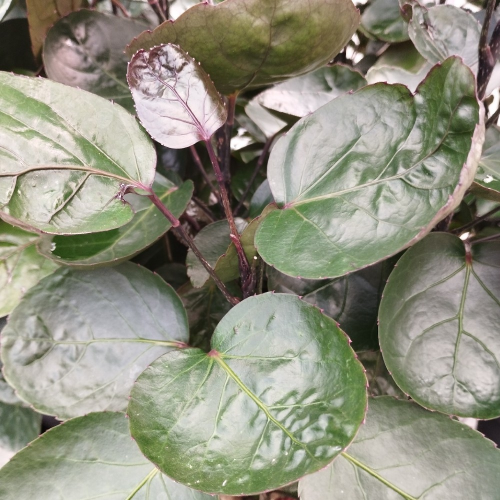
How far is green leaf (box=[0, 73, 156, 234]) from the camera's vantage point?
37cm

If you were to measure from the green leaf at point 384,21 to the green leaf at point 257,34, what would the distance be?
0.80ft

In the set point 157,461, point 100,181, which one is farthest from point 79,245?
point 157,461

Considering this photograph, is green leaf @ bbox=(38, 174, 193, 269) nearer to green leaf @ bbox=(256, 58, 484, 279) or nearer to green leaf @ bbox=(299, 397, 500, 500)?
green leaf @ bbox=(256, 58, 484, 279)

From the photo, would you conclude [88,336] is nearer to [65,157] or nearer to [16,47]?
[65,157]

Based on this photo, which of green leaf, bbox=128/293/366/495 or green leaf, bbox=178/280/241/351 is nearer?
green leaf, bbox=128/293/366/495

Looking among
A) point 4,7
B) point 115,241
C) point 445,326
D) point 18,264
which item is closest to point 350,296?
point 445,326

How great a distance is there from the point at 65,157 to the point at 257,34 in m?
0.20

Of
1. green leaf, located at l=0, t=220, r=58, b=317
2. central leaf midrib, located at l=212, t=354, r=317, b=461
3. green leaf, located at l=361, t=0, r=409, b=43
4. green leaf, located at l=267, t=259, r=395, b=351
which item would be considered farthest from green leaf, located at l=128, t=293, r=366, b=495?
green leaf, located at l=361, t=0, r=409, b=43

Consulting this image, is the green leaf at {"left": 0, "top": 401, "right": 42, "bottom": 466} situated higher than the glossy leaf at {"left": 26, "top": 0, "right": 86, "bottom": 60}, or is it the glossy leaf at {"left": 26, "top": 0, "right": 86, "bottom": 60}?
the glossy leaf at {"left": 26, "top": 0, "right": 86, "bottom": 60}

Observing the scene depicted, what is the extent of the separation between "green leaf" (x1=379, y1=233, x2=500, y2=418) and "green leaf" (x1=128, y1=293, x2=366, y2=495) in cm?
Answer: 9

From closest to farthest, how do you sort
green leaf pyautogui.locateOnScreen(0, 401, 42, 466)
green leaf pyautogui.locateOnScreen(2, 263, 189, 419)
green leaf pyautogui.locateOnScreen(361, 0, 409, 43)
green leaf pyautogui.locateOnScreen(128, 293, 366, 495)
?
green leaf pyautogui.locateOnScreen(128, 293, 366, 495) < green leaf pyautogui.locateOnScreen(2, 263, 189, 419) < green leaf pyautogui.locateOnScreen(0, 401, 42, 466) < green leaf pyautogui.locateOnScreen(361, 0, 409, 43)

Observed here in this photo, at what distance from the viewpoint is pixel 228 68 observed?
43cm

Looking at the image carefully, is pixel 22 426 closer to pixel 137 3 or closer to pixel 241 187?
pixel 241 187

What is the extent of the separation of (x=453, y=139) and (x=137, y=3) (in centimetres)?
67
